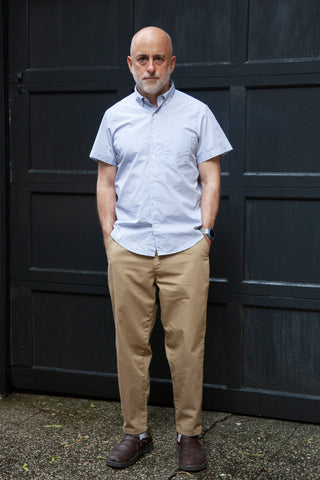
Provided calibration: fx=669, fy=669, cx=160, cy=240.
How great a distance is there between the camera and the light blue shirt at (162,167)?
320 centimetres

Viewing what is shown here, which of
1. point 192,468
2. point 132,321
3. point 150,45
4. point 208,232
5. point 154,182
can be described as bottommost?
point 192,468

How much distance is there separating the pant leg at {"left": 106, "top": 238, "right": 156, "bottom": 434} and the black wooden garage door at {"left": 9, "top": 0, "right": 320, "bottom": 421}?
0.62 meters

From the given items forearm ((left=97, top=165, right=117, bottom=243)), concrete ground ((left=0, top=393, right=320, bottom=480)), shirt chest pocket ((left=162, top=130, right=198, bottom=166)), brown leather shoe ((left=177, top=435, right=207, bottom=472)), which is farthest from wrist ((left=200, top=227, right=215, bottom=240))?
concrete ground ((left=0, top=393, right=320, bottom=480))

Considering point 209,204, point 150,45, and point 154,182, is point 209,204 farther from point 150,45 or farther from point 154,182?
point 150,45

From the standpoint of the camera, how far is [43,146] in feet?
13.4

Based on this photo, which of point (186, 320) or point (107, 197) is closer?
point (186, 320)

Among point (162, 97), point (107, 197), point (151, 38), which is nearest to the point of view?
point (151, 38)

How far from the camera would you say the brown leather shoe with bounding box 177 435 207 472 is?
3.18 meters

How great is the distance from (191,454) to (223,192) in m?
1.42

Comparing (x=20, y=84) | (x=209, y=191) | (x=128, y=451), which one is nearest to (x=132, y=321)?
(x=128, y=451)

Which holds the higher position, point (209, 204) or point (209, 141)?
point (209, 141)

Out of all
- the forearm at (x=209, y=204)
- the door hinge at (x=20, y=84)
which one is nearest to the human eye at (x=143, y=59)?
the forearm at (x=209, y=204)

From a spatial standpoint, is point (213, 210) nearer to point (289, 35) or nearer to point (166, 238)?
point (166, 238)

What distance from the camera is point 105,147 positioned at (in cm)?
333
